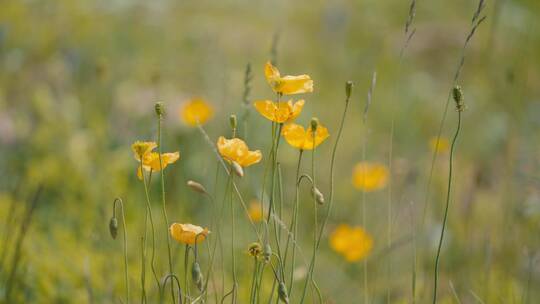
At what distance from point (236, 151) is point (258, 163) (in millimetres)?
2345

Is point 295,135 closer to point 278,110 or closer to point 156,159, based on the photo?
point 278,110

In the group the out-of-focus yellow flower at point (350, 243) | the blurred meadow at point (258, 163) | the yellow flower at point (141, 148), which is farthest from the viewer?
the out-of-focus yellow flower at point (350, 243)

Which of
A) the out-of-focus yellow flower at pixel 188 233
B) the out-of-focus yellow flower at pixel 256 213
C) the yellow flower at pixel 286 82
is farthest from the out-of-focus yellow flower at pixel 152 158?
the out-of-focus yellow flower at pixel 256 213

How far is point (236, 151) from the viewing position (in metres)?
1.25

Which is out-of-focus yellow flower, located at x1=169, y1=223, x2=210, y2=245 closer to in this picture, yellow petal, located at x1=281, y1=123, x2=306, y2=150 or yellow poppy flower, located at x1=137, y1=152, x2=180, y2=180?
yellow poppy flower, located at x1=137, y1=152, x2=180, y2=180

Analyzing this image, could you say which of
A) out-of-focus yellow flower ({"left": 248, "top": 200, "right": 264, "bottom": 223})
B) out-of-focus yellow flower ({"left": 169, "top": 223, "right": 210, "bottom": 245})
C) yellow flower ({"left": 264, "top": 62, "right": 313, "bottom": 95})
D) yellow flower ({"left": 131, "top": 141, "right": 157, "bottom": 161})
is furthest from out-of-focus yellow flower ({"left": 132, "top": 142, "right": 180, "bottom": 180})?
out-of-focus yellow flower ({"left": 248, "top": 200, "right": 264, "bottom": 223})

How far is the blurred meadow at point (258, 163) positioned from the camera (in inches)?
77.9

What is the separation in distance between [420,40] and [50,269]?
5.19m

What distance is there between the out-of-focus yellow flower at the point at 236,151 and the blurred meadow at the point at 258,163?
14mm

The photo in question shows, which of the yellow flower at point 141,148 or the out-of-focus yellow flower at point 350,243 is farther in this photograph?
the out-of-focus yellow flower at point 350,243

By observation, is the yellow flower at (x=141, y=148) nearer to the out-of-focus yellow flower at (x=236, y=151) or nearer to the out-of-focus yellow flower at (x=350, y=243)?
the out-of-focus yellow flower at (x=236, y=151)

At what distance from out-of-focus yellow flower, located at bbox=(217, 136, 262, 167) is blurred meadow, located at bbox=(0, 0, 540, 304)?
0.5 inches

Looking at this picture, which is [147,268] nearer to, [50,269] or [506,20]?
[50,269]

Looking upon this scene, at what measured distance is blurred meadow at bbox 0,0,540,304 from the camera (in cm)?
198
